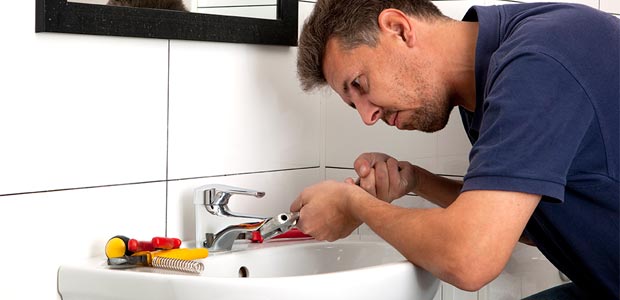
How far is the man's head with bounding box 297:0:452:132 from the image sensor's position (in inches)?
59.3

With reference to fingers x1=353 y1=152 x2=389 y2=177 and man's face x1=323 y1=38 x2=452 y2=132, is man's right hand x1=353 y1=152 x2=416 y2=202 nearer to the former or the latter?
fingers x1=353 y1=152 x2=389 y2=177

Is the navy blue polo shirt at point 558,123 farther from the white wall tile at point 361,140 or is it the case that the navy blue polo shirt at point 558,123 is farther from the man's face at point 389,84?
the white wall tile at point 361,140

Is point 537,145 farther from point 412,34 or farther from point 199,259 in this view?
point 199,259

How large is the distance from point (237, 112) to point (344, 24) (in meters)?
0.34

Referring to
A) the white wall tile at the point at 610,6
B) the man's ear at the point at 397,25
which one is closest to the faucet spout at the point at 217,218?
the man's ear at the point at 397,25

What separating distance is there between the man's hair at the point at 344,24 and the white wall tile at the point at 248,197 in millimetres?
293

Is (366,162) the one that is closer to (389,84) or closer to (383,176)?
(383,176)

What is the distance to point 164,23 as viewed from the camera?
5.17 ft

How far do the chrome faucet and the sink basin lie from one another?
33 millimetres

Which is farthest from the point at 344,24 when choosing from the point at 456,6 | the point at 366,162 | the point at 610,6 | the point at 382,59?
the point at 610,6

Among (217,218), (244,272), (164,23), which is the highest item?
(164,23)

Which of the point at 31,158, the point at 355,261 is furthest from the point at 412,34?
the point at 31,158

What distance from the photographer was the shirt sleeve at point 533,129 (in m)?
1.24

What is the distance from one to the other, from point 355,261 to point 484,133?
1.90ft
